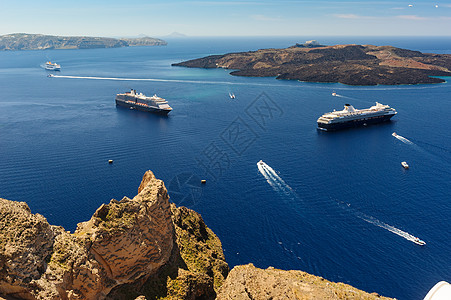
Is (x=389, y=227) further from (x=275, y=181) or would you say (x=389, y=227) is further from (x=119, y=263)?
(x=119, y=263)

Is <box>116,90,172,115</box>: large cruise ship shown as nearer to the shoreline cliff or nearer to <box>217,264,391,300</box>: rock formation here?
the shoreline cliff

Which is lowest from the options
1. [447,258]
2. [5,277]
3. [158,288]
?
[447,258]

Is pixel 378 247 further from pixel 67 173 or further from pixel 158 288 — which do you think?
pixel 67 173

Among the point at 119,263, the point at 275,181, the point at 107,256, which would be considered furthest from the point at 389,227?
the point at 107,256

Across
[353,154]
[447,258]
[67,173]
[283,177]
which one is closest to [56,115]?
[67,173]

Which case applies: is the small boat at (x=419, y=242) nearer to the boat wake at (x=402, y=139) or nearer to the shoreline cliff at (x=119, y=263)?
the shoreline cliff at (x=119, y=263)
